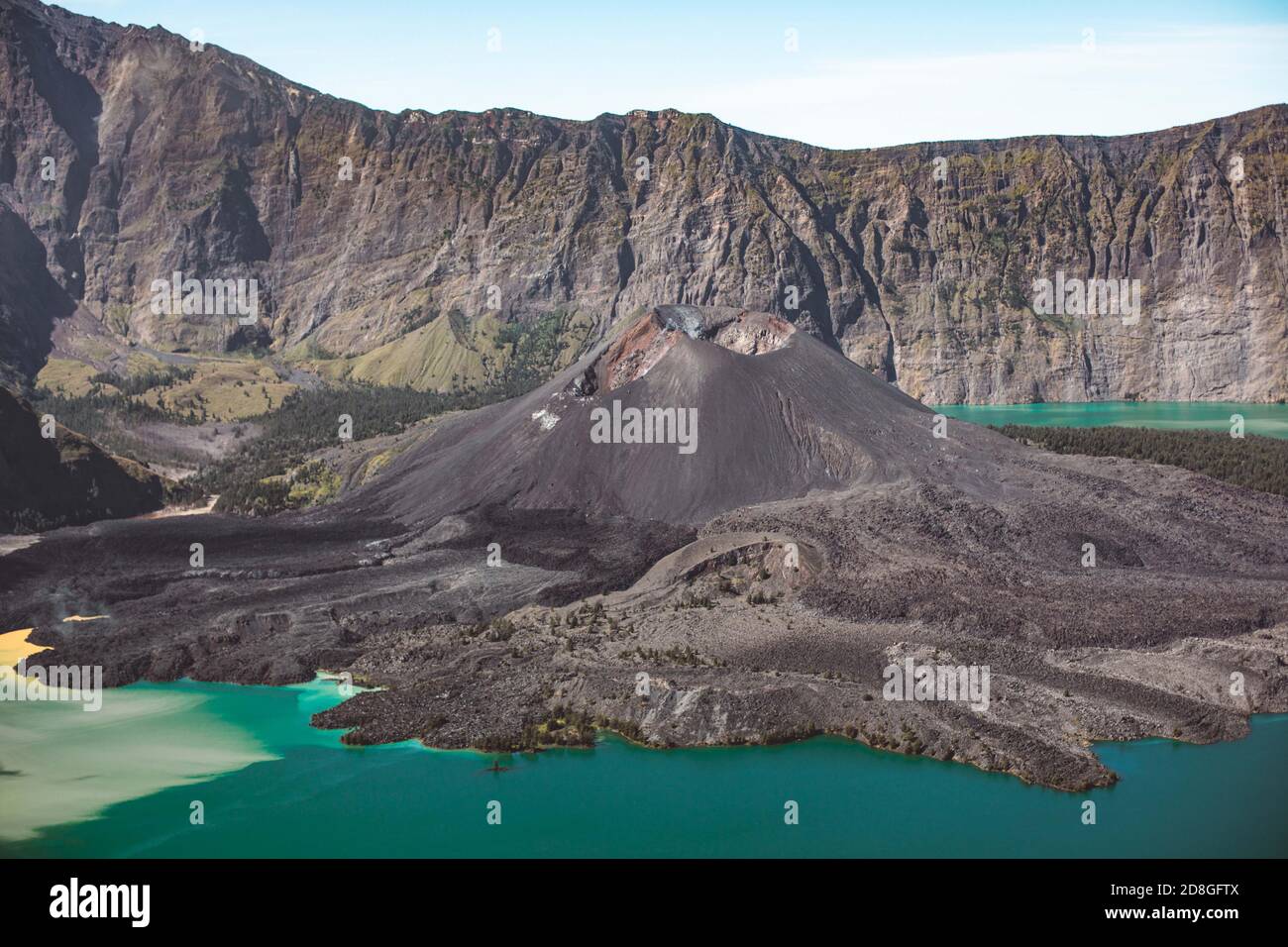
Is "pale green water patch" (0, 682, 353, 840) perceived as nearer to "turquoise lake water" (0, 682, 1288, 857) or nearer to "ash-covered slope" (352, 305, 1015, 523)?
"turquoise lake water" (0, 682, 1288, 857)

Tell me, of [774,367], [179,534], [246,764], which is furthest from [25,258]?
[246,764]

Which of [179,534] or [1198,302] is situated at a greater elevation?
[1198,302]

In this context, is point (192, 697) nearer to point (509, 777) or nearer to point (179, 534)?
point (509, 777)

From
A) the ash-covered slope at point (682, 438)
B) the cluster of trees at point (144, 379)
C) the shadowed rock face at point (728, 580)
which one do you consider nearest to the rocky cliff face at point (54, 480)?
the shadowed rock face at point (728, 580)

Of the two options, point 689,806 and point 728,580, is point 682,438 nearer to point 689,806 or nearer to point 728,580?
point 728,580

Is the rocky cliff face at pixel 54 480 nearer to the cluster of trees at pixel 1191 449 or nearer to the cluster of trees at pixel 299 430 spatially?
the cluster of trees at pixel 299 430

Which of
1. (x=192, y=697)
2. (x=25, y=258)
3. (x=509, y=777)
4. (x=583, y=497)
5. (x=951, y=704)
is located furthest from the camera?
(x=25, y=258)

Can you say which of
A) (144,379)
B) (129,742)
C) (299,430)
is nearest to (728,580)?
(129,742)
